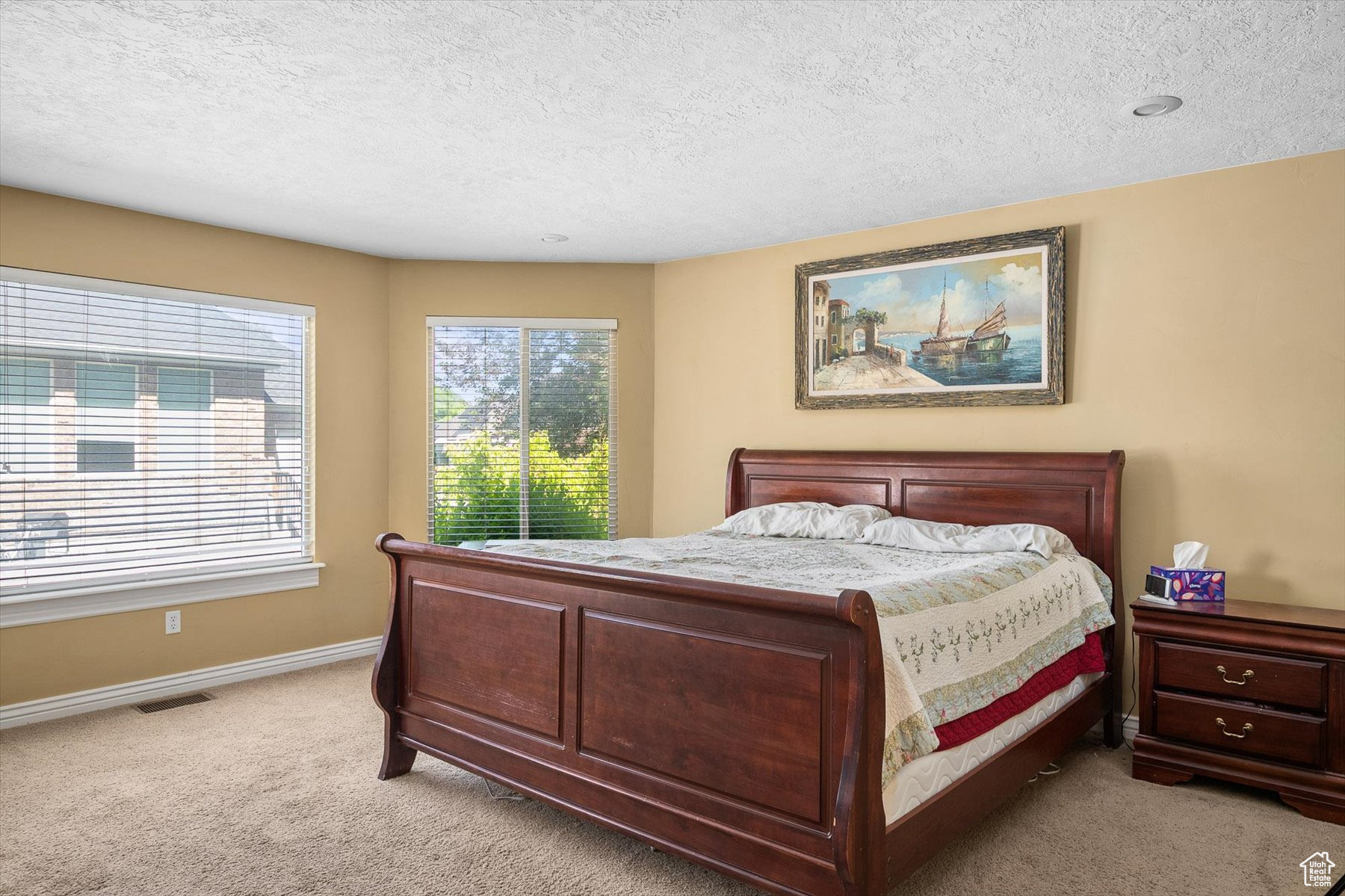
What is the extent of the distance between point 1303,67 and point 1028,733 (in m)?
2.22

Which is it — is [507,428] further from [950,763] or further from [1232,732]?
[1232,732]

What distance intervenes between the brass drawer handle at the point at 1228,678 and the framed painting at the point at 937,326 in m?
1.33

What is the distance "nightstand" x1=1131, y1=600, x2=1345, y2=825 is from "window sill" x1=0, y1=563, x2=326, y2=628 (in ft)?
13.9

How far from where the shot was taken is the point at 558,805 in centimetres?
260

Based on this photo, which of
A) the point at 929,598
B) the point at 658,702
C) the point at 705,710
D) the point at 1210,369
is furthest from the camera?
the point at 1210,369

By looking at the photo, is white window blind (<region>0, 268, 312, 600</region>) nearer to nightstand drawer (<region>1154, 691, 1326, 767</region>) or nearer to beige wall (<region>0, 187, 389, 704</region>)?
beige wall (<region>0, 187, 389, 704</region>)

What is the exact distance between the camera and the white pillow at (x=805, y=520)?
13.3 ft

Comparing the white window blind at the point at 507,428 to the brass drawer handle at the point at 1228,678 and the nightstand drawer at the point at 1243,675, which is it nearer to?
the nightstand drawer at the point at 1243,675

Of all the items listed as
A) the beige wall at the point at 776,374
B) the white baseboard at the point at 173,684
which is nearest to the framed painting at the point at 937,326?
the beige wall at the point at 776,374

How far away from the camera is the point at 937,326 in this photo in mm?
4227

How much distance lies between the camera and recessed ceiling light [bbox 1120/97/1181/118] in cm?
277

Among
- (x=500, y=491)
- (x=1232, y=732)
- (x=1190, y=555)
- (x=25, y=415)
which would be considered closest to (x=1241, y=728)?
(x=1232, y=732)

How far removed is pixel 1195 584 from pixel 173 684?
15.4 feet

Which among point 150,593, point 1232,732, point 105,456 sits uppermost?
point 105,456
